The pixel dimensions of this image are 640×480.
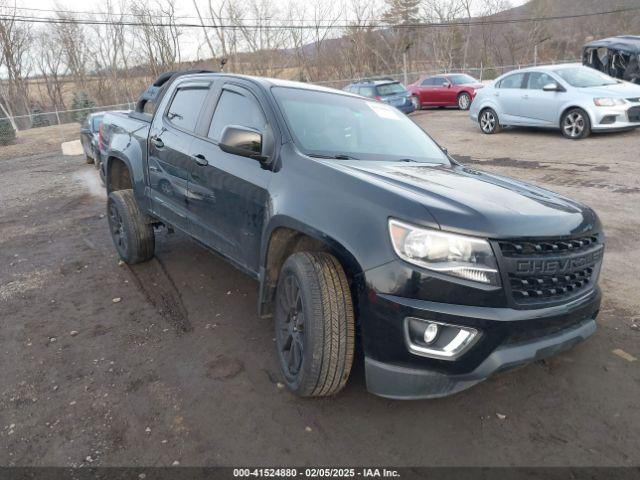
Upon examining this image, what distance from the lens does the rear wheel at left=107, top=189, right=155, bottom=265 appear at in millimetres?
4902

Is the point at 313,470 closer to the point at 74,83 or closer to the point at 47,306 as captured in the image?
the point at 47,306

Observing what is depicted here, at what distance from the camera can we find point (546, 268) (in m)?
2.37

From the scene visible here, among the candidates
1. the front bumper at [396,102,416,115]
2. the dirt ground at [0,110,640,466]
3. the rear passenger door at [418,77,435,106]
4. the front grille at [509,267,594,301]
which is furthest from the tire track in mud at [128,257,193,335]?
the rear passenger door at [418,77,435,106]

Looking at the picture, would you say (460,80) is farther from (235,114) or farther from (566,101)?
(235,114)

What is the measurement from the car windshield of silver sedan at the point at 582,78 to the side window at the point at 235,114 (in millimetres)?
9970

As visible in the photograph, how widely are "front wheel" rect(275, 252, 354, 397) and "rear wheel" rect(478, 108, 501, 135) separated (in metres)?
11.8

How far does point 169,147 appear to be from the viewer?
4.19m

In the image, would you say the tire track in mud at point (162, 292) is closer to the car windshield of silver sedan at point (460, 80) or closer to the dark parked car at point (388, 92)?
the dark parked car at point (388, 92)

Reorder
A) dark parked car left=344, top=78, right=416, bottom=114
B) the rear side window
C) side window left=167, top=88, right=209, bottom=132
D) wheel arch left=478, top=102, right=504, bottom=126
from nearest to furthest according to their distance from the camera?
1. side window left=167, top=88, right=209, bottom=132
2. the rear side window
3. wheel arch left=478, top=102, right=504, bottom=126
4. dark parked car left=344, top=78, right=416, bottom=114

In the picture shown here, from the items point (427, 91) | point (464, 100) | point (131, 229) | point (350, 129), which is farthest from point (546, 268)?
point (427, 91)

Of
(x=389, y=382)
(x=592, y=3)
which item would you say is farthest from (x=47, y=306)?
(x=592, y=3)

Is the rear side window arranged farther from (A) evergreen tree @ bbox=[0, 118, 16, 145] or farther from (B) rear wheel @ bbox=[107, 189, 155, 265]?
(A) evergreen tree @ bbox=[0, 118, 16, 145]

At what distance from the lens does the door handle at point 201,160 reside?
366cm

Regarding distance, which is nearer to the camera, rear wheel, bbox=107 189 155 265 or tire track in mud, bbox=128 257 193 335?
tire track in mud, bbox=128 257 193 335
